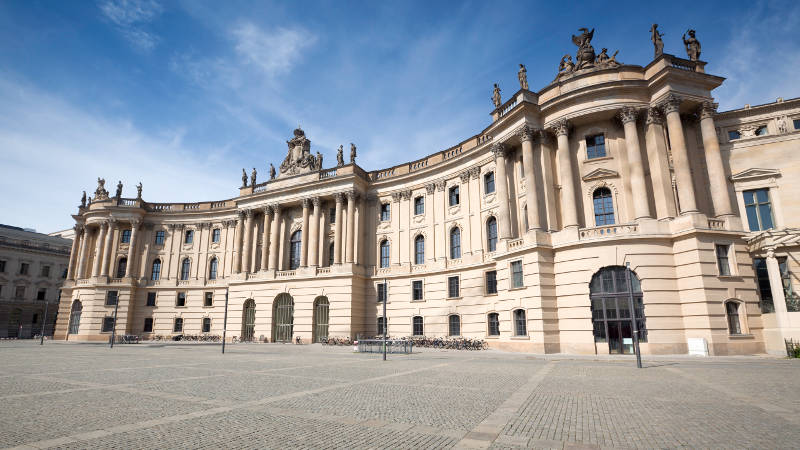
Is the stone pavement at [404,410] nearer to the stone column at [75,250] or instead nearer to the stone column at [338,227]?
the stone column at [338,227]

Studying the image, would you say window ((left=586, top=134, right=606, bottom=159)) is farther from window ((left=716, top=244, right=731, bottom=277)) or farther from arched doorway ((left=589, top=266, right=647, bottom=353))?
window ((left=716, top=244, right=731, bottom=277))

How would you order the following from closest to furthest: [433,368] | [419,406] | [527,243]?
1. [419,406]
2. [433,368]
3. [527,243]

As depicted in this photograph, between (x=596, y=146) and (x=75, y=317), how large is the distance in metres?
62.3

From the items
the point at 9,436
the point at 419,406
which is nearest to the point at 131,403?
the point at 9,436

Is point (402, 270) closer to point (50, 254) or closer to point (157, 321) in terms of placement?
point (157, 321)

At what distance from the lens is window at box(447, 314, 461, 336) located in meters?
35.7

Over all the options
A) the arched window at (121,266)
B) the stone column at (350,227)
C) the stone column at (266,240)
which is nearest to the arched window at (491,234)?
the stone column at (350,227)

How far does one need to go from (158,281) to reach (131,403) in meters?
50.5

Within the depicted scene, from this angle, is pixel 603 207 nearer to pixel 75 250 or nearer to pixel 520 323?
pixel 520 323

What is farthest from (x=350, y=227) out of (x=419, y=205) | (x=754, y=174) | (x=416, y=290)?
(x=754, y=174)

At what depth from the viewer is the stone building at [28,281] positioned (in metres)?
63.4

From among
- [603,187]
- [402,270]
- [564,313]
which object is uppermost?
[603,187]

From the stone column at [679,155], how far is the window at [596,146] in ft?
13.0

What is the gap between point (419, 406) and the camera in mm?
9508
